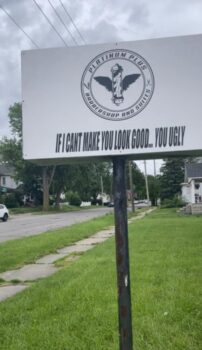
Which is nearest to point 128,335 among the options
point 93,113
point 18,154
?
point 93,113

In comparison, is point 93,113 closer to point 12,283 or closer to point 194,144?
point 194,144

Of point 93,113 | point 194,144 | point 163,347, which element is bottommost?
point 163,347

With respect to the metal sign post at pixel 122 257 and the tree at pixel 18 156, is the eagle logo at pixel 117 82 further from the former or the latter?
the tree at pixel 18 156

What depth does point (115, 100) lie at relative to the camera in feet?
12.2

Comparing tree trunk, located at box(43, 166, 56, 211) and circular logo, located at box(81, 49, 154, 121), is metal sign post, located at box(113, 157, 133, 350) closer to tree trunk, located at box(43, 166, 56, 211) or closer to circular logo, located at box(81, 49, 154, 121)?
circular logo, located at box(81, 49, 154, 121)

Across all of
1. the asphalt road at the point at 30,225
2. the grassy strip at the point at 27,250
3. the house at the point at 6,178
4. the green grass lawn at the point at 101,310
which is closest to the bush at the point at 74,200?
the house at the point at 6,178

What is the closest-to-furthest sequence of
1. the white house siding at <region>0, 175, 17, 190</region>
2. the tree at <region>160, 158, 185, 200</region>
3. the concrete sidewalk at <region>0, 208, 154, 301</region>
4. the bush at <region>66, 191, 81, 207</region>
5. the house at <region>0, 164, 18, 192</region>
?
the concrete sidewalk at <region>0, 208, 154, 301</region> → the tree at <region>160, 158, 185, 200</region> → the bush at <region>66, 191, 81, 207</region> → the house at <region>0, 164, 18, 192</region> → the white house siding at <region>0, 175, 17, 190</region>

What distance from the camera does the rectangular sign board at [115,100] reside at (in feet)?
Result: 12.1

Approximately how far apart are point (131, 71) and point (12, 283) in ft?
21.0

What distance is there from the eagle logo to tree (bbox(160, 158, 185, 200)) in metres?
67.4

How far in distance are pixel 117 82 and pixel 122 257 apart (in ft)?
4.03

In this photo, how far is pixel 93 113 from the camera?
149 inches

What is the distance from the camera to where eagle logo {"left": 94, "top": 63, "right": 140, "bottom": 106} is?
12.2 ft

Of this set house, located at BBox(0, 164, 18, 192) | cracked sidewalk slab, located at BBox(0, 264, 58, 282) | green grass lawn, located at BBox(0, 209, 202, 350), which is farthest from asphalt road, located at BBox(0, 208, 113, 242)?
house, located at BBox(0, 164, 18, 192)
